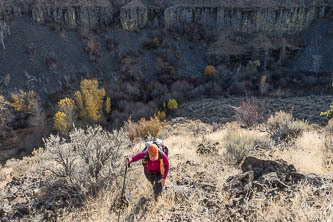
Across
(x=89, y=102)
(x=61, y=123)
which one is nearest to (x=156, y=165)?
(x=61, y=123)

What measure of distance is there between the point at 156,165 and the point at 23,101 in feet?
62.1

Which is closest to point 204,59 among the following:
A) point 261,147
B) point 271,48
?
point 271,48

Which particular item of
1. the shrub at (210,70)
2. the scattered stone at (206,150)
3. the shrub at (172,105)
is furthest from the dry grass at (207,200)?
the shrub at (210,70)

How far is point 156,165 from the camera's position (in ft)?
10.9

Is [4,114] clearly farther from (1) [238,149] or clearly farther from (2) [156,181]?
(1) [238,149]

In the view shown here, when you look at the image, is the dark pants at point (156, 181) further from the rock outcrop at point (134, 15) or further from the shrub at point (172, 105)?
the rock outcrop at point (134, 15)

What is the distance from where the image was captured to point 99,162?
145 inches

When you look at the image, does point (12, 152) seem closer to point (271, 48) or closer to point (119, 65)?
point (119, 65)

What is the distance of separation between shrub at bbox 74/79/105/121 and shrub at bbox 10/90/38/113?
356cm

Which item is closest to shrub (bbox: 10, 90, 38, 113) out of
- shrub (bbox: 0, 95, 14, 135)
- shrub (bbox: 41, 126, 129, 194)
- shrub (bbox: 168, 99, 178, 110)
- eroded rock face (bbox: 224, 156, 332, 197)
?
shrub (bbox: 0, 95, 14, 135)

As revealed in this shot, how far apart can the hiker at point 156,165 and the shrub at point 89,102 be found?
16.0 metres

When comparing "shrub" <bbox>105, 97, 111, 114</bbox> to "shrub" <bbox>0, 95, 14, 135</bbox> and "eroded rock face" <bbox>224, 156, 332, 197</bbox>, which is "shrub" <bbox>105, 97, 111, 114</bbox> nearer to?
"shrub" <bbox>0, 95, 14, 135</bbox>

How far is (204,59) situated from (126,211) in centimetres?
2667

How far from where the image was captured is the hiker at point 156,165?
3145 mm
